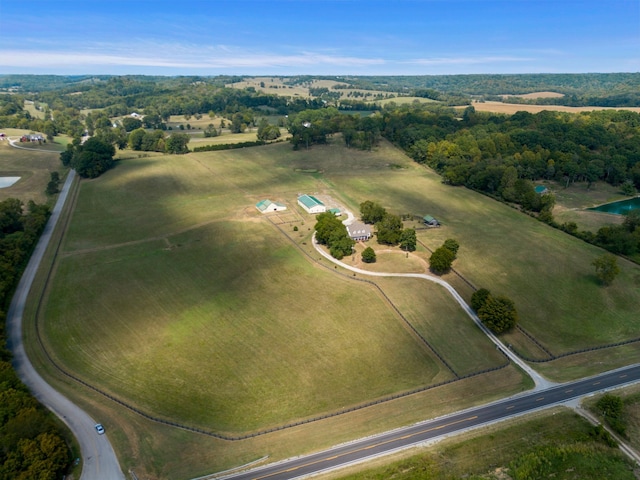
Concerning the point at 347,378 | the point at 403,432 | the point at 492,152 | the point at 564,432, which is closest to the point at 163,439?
the point at 347,378

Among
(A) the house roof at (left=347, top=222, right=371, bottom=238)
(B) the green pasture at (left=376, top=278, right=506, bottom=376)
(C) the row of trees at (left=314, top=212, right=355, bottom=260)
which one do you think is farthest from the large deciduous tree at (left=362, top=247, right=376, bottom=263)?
(A) the house roof at (left=347, top=222, right=371, bottom=238)

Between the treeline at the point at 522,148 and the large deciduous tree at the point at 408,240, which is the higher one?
the treeline at the point at 522,148

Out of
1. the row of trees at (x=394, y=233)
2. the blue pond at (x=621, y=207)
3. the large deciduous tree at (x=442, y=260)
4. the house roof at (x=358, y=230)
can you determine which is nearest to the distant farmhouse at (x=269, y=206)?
the house roof at (x=358, y=230)

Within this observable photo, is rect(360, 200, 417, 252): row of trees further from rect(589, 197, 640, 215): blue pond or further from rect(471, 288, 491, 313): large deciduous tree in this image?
rect(589, 197, 640, 215): blue pond

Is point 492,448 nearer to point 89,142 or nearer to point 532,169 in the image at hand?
point 532,169

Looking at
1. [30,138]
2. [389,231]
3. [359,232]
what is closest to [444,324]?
[389,231]

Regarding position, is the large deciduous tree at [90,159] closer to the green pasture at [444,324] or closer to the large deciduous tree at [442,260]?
the green pasture at [444,324]
